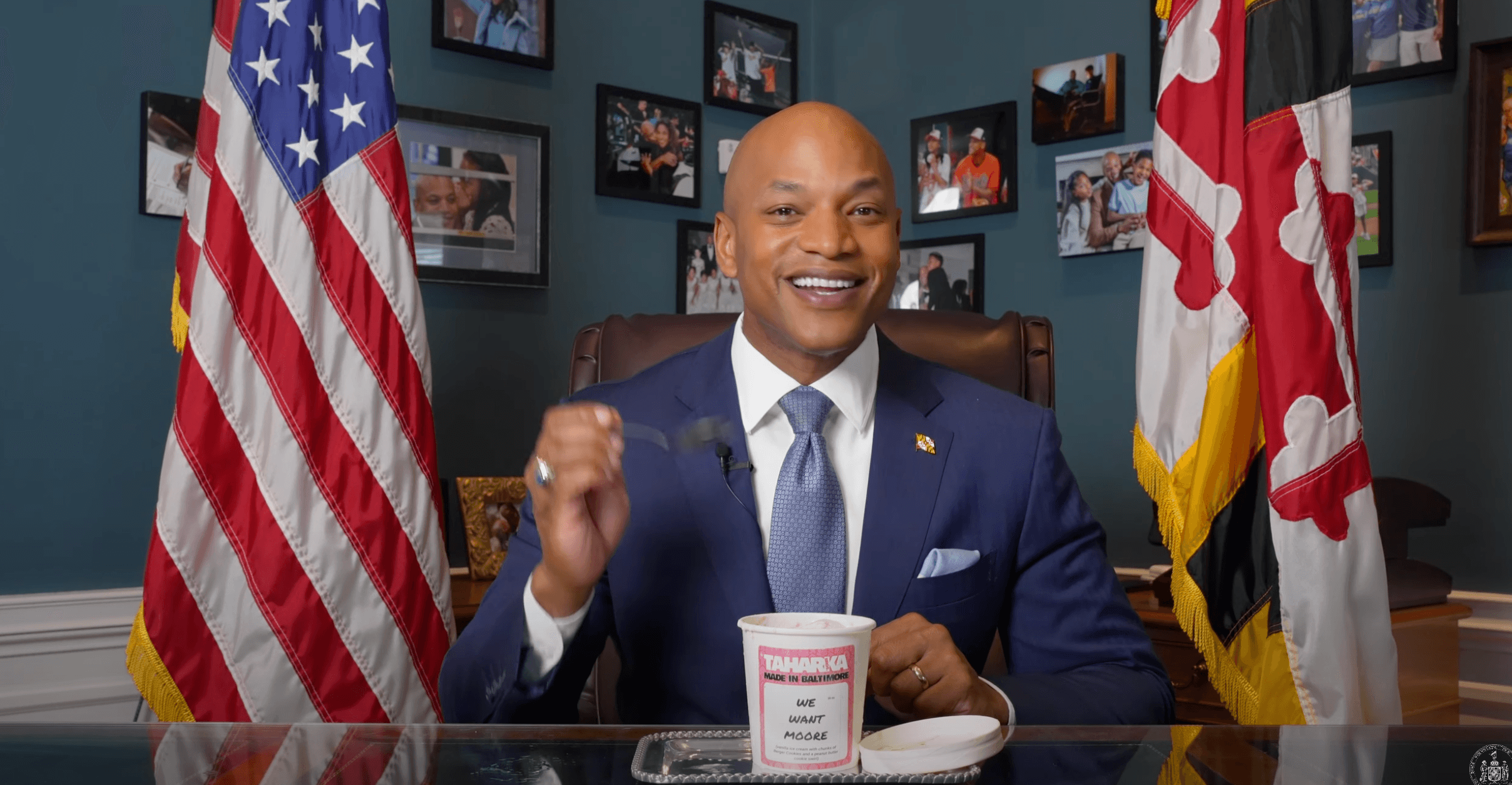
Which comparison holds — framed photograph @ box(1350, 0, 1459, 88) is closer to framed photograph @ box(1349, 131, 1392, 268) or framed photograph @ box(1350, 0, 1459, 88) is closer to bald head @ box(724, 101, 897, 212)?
framed photograph @ box(1349, 131, 1392, 268)

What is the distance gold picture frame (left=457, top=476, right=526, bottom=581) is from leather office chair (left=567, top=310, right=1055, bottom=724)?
984 millimetres

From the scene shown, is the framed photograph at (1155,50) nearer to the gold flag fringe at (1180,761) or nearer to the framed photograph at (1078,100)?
the framed photograph at (1078,100)

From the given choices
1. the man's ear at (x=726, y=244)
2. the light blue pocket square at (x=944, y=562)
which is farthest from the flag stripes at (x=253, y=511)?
the light blue pocket square at (x=944, y=562)

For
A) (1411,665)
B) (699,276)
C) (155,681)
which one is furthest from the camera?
(699,276)

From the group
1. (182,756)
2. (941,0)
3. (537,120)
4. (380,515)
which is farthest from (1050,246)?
(182,756)

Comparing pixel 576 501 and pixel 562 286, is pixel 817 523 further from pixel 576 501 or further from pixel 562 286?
pixel 562 286

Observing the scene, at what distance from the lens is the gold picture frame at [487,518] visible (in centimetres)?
287

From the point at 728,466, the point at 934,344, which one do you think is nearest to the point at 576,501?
the point at 728,466

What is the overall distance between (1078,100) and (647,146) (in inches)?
50.0

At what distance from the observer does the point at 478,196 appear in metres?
3.10

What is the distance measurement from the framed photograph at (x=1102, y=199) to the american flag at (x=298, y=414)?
187 centimetres

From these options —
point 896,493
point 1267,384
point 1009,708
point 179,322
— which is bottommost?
point 1009,708

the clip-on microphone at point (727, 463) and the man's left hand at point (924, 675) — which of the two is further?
the clip-on microphone at point (727, 463)

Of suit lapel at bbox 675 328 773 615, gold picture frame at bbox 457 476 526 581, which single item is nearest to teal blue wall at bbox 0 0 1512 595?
Result: gold picture frame at bbox 457 476 526 581
